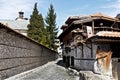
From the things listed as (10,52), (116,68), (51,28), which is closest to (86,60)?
(116,68)

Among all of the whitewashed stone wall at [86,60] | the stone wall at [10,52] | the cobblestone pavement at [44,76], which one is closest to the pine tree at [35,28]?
the cobblestone pavement at [44,76]

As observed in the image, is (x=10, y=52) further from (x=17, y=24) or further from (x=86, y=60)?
(x=17, y=24)

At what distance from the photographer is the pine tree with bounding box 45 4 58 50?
5875 centimetres

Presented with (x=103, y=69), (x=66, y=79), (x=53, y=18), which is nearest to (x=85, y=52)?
(x=66, y=79)

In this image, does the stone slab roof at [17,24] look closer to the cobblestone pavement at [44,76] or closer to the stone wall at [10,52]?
the cobblestone pavement at [44,76]

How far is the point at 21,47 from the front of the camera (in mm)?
18656

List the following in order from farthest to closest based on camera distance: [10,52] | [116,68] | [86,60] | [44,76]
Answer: [44,76] < [86,60] < [10,52] < [116,68]

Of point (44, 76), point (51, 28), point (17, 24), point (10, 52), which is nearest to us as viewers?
point (10, 52)

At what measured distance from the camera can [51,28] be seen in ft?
206

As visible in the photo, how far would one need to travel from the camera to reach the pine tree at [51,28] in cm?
5875

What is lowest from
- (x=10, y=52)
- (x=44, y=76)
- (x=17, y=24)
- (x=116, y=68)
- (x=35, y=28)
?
(x=44, y=76)

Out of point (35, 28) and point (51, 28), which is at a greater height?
point (51, 28)

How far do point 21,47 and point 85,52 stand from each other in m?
5.35

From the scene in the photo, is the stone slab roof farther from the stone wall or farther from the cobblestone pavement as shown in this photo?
the stone wall
